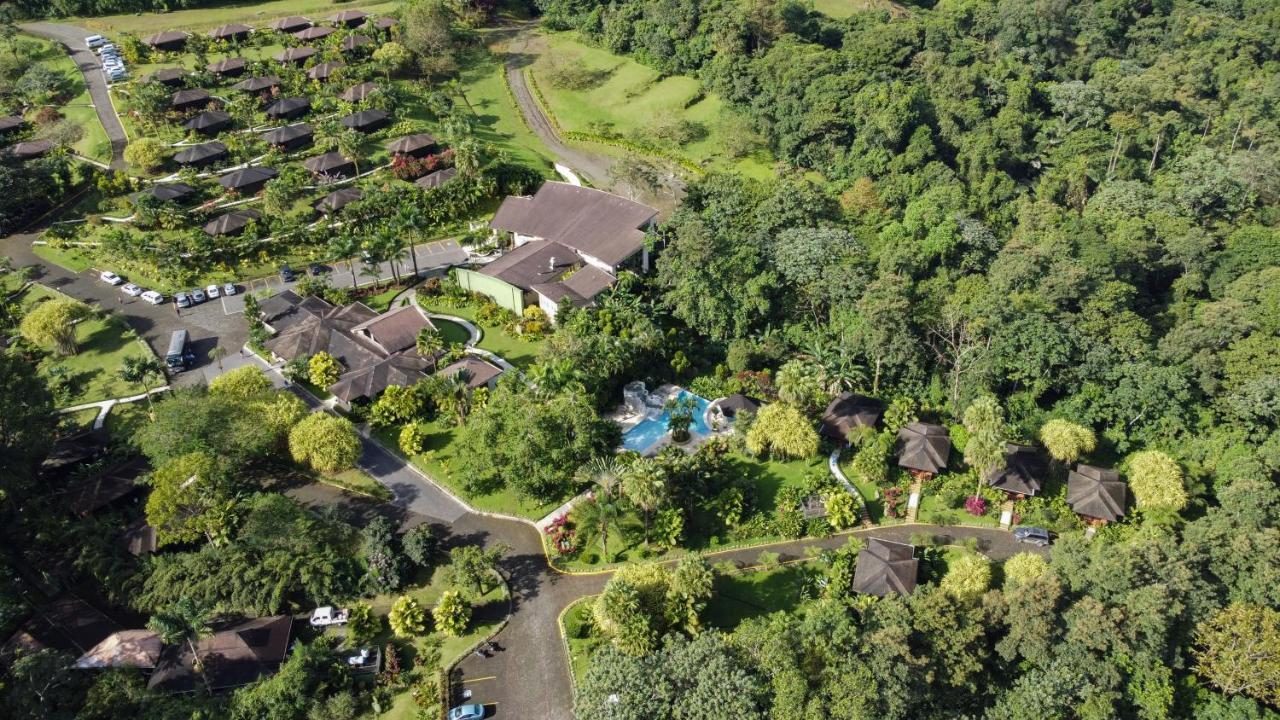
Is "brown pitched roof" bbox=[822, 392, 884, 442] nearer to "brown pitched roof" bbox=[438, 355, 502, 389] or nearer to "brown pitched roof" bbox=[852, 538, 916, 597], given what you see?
"brown pitched roof" bbox=[852, 538, 916, 597]

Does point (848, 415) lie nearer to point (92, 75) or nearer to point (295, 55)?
point (295, 55)

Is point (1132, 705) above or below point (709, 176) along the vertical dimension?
below

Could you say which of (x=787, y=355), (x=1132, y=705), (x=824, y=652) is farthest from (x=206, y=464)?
(x=1132, y=705)

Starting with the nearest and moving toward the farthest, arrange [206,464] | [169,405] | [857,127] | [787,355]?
[206,464], [169,405], [787,355], [857,127]

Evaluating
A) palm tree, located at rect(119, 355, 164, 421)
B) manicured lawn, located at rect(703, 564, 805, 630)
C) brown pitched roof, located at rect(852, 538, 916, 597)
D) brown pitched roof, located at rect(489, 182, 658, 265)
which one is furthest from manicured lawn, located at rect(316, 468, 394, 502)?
brown pitched roof, located at rect(852, 538, 916, 597)

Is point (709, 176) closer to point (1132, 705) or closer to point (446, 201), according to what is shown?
point (446, 201)

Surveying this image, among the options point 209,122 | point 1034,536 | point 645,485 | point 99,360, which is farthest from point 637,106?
point 1034,536

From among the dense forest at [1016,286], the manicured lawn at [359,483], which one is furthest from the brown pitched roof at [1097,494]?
the manicured lawn at [359,483]
